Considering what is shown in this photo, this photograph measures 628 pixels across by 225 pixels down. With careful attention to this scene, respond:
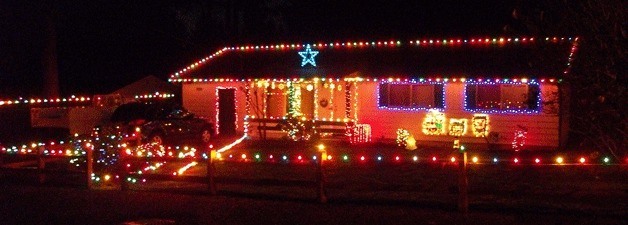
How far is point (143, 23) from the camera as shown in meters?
46.6

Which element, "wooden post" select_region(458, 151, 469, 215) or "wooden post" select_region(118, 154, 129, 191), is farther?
"wooden post" select_region(118, 154, 129, 191)

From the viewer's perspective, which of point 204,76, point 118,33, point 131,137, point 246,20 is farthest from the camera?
point 246,20

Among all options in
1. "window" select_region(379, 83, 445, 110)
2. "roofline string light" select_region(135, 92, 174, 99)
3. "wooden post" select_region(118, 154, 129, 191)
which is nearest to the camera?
"wooden post" select_region(118, 154, 129, 191)

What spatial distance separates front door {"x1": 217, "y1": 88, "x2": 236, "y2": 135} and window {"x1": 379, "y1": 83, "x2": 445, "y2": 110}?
18.8 feet

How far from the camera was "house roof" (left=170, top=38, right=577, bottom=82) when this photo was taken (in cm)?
2248

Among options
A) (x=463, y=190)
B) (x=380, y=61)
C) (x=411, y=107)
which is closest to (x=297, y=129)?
(x=380, y=61)

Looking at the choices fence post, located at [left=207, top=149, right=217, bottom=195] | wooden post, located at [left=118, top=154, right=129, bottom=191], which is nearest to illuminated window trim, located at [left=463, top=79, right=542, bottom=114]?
fence post, located at [left=207, top=149, right=217, bottom=195]

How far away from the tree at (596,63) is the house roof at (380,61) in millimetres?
10289

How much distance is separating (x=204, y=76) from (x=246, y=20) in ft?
75.4

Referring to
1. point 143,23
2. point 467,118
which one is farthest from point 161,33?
point 467,118

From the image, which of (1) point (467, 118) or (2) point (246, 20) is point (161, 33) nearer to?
(2) point (246, 20)

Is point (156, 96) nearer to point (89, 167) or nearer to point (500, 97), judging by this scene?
point (500, 97)

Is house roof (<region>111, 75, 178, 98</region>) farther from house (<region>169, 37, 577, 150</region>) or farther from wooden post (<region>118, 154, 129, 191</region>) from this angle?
wooden post (<region>118, 154, 129, 191</region>)

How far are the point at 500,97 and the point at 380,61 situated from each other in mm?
4079
